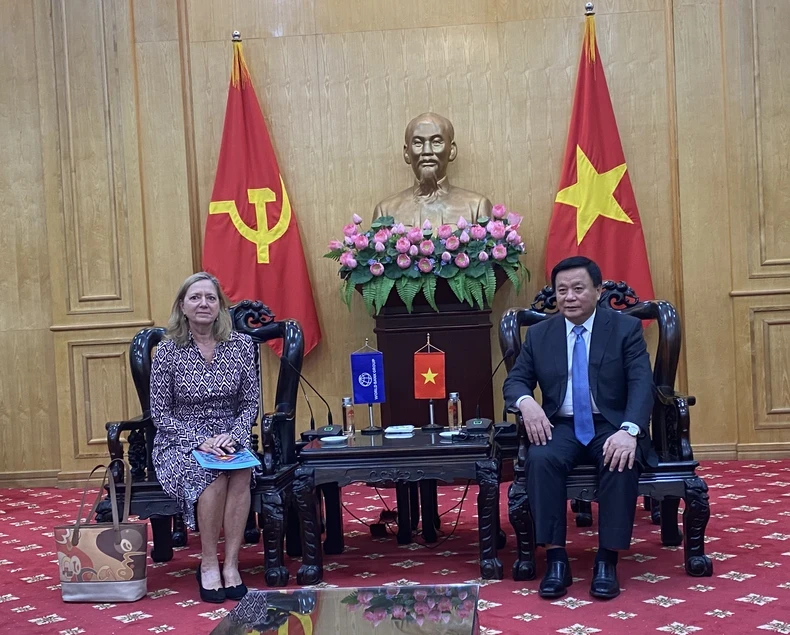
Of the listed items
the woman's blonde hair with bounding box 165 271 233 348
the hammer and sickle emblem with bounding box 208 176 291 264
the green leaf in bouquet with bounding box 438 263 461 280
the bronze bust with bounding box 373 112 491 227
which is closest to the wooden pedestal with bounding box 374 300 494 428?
the green leaf in bouquet with bounding box 438 263 461 280

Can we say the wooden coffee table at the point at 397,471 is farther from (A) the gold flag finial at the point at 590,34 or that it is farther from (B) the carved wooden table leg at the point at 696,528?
(A) the gold flag finial at the point at 590,34

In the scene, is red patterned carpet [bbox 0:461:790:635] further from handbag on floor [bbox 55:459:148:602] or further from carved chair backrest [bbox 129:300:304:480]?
carved chair backrest [bbox 129:300:304:480]

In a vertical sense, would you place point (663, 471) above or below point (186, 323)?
below

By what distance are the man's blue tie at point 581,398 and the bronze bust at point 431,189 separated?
2.09m

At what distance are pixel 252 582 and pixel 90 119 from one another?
10.6ft

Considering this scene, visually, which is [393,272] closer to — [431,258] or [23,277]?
[431,258]

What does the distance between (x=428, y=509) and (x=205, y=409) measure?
1013 mm

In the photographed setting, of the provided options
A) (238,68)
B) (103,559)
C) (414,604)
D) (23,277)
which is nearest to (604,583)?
(414,604)

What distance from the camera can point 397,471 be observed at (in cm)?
361

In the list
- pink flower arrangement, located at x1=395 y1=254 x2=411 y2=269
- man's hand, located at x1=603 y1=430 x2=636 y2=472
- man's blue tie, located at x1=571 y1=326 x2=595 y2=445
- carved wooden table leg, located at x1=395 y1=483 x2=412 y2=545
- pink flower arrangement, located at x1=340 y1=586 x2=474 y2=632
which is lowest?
carved wooden table leg, located at x1=395 y1=483 x2=412 y2=545

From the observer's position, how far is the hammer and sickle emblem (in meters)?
5.84

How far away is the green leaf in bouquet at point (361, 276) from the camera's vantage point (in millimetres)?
5363

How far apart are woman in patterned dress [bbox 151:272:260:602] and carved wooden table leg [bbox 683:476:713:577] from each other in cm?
149

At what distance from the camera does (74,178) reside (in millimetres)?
5828
